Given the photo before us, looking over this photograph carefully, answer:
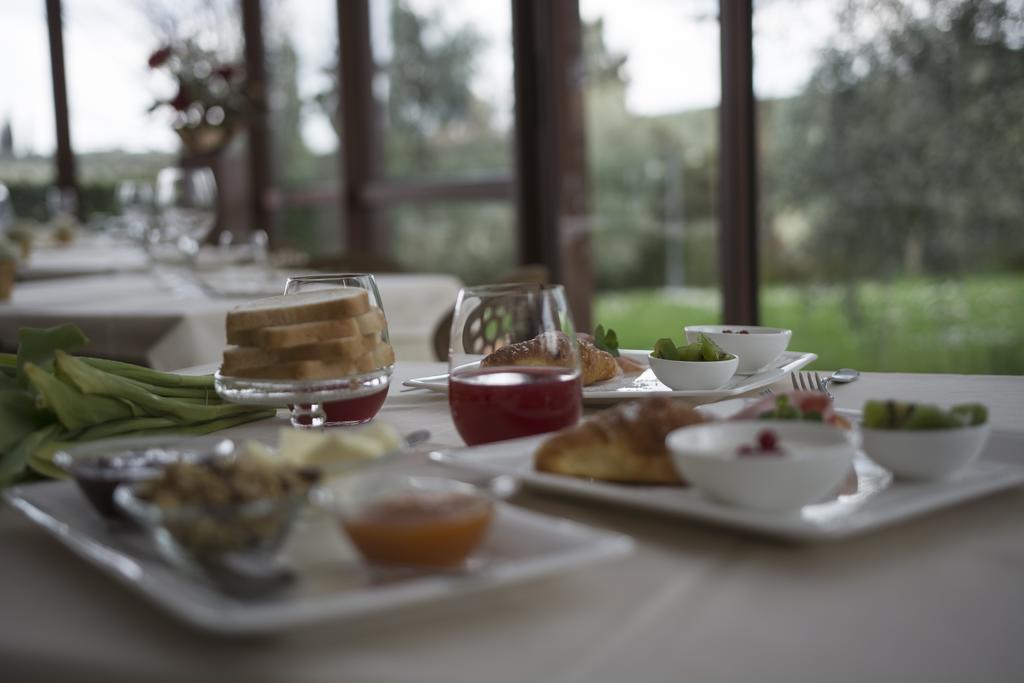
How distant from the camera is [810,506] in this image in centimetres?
84

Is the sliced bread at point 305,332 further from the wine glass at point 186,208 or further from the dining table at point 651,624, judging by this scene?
the wine glass at point 186,208

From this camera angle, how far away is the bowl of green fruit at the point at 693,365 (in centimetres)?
130

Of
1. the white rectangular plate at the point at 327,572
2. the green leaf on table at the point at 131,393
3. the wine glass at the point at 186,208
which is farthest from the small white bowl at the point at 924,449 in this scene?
the wine glass at the point at 186,208

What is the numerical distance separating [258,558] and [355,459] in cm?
13

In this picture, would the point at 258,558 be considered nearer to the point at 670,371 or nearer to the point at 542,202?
the point at 670,371

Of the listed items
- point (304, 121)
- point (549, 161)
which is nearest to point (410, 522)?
point (549, 161)

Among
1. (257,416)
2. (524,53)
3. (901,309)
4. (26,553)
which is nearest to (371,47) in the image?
(524,53)

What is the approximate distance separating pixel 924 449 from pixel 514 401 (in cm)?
40

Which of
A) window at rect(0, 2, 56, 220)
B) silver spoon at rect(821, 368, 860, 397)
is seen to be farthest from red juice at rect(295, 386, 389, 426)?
window at rect(0, 2, 56, 220)

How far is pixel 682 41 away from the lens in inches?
176

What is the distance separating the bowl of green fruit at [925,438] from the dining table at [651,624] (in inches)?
2.3

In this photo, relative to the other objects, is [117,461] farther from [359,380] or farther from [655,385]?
[655,385]

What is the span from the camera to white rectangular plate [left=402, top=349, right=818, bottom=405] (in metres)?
1.30

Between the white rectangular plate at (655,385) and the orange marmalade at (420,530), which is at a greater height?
the orange marmalade at (420,530)
